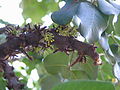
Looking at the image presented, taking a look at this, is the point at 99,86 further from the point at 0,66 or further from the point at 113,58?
the point at 0,66

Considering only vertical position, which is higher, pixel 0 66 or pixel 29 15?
pixel 29 15

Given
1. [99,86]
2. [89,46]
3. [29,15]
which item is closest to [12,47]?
[89,46]

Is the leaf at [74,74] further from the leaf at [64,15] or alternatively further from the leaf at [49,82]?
the leaf at [64,15]

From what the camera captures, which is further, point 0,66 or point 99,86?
point 0,66

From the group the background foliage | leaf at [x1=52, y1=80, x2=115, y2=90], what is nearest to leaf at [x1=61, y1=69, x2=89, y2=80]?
the background foliage

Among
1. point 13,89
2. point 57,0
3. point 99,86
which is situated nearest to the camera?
point 99,86

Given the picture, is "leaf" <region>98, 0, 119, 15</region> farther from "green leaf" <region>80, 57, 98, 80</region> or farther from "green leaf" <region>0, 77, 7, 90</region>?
"green leaf" <region>0, 77, 7, 90</region>

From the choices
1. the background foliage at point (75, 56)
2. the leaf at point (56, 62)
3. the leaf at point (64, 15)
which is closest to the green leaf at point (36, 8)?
the background foliage at point (75, 56)
